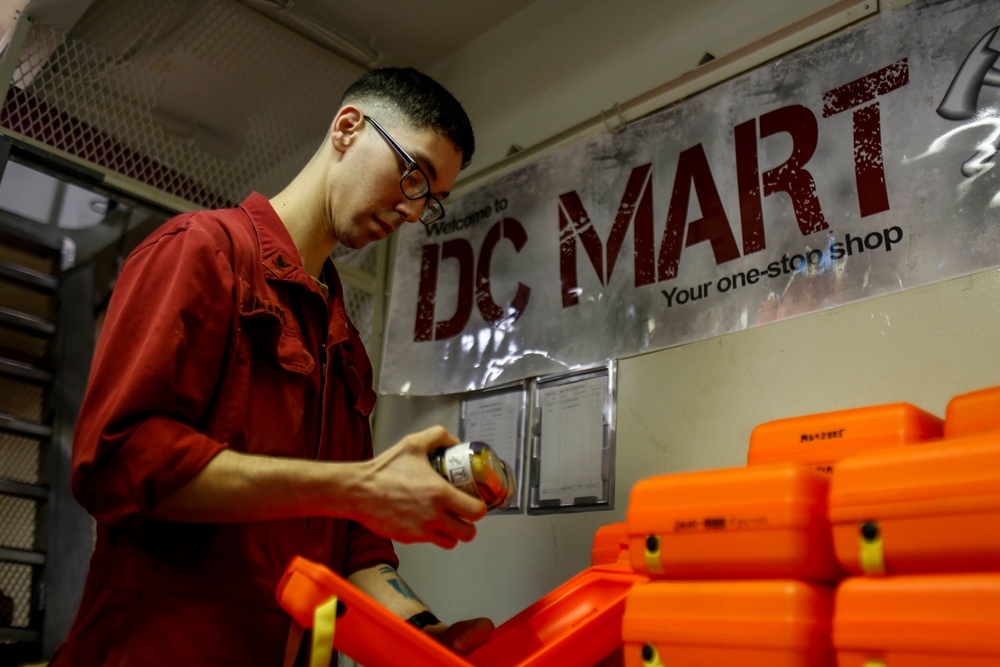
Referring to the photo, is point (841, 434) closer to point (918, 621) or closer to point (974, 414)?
point (974, 414)

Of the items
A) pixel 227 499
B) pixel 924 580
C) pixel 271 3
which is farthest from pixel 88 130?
pixel 924 580

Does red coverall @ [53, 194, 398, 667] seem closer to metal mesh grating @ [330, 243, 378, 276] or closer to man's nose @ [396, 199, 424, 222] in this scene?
man's nose @ [396, 199, 424, 222]

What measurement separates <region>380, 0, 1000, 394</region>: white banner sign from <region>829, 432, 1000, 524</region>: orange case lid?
72 centimetres

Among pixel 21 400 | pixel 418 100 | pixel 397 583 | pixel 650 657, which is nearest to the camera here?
pixel 650 657

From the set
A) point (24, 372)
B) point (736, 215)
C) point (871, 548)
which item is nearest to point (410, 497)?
point (871, 548)

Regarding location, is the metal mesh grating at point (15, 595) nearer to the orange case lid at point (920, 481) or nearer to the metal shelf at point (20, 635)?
the metal shelf at point (20, 635)

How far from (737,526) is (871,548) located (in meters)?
0.17

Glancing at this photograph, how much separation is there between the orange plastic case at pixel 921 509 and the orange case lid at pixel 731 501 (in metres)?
0.05

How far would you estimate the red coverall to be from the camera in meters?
1.06

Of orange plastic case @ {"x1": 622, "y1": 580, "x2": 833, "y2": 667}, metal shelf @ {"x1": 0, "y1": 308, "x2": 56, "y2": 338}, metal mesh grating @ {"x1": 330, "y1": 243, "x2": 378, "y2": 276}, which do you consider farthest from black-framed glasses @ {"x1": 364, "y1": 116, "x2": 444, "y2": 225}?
metal mesh grating @ {"x1": 330, "y1": 243, "x2": 378, "y2": 276}

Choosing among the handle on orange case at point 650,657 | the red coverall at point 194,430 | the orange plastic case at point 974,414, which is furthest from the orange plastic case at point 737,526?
the red coverall at point 194,430

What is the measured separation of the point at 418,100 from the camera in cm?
159

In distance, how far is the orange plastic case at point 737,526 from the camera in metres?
1.03

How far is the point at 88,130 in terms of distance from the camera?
7.58 feet
